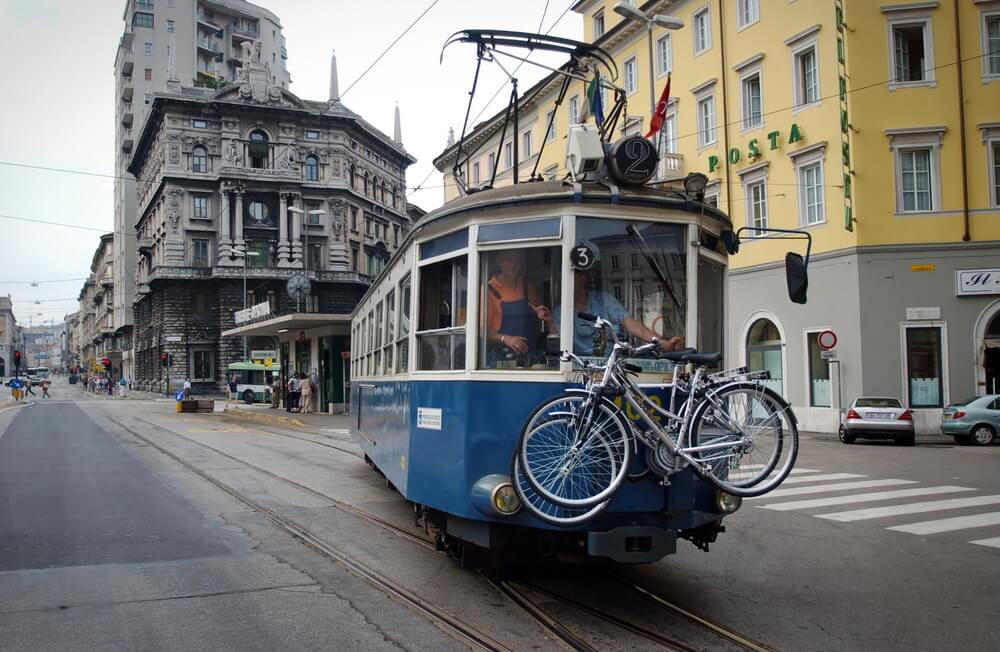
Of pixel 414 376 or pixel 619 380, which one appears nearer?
pixel 619 380

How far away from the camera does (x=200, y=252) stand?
219 ft

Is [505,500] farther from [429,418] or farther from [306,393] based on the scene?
[306,393]

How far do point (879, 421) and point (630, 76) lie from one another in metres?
17.6

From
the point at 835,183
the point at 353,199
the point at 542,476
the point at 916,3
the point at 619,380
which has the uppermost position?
the point at 353,199

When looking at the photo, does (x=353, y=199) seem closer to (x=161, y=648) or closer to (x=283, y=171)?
(x=283, y=171)

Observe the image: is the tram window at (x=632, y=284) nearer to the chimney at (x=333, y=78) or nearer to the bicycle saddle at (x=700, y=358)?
the bicycle saddle at (x=700, y=358)

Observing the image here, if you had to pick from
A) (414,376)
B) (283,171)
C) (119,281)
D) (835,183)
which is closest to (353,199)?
(283,171)

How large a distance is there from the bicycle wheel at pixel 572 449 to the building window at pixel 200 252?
65.9 metres

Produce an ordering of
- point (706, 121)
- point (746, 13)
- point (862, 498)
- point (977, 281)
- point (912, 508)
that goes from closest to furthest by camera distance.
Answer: point (912, 508) < point (862, 498) < point (977, 281) < point (746, 13) < point (706, 121)

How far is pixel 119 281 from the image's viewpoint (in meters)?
91.1

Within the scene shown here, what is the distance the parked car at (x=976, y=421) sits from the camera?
20.4 meters

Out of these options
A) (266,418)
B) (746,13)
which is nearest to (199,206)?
(266,418)

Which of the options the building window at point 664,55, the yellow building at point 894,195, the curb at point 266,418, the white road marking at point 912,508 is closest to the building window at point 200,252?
the curb at point 266,418

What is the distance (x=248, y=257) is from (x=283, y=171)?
7.52 m
